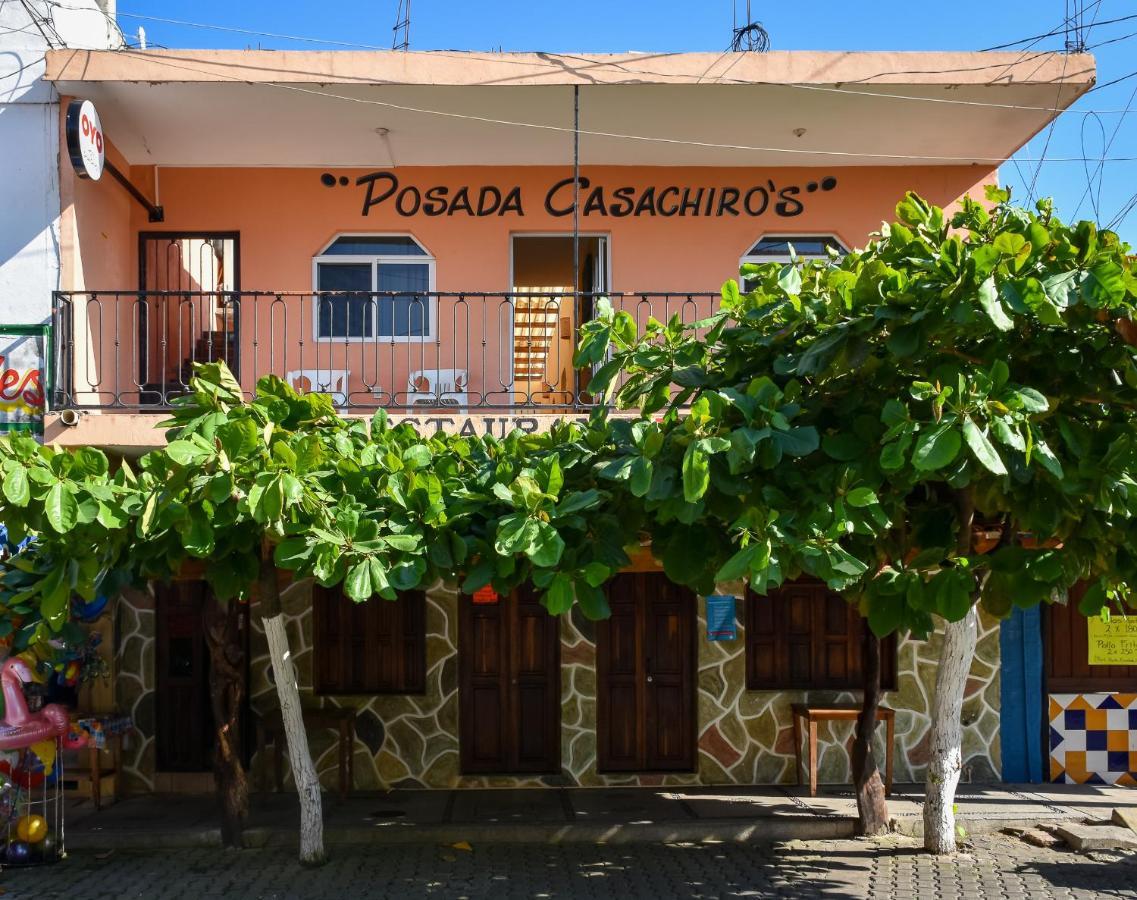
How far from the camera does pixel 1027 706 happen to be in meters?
10.8

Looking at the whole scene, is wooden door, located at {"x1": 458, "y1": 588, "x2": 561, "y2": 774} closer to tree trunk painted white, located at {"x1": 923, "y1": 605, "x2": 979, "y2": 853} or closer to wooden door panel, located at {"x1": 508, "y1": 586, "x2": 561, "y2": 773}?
wooden door panel, located at {"x1": 508, "y1": 586, "x2": 561, "y2": 773}

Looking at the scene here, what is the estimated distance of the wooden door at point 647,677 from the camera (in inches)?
428

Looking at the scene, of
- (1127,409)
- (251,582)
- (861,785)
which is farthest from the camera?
(861,785)

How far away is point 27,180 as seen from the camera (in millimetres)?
9289

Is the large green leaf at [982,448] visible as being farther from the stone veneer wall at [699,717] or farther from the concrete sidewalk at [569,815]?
the stone veneer wall at [699,717]

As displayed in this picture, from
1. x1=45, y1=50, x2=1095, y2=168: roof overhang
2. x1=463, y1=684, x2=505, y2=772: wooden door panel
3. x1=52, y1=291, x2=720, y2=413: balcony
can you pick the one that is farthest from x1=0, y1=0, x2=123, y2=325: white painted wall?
x1=463, y1=684, x2=505, y2=772: wooden door panel

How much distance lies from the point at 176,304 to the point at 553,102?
446 cm

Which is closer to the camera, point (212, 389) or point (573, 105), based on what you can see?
point (212, 389)

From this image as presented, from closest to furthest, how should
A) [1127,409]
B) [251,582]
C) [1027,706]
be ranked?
[1127,409], [251,582], [1027,706]

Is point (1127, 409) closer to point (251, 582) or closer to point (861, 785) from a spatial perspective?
point (861, 785)

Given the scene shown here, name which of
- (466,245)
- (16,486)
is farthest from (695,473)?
(466,245)

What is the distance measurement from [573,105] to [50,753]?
6732 mm

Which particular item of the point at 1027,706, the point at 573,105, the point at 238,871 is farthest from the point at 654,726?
the point at 573,105

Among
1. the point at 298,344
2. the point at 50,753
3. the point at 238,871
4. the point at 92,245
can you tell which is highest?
the point at 92,245
